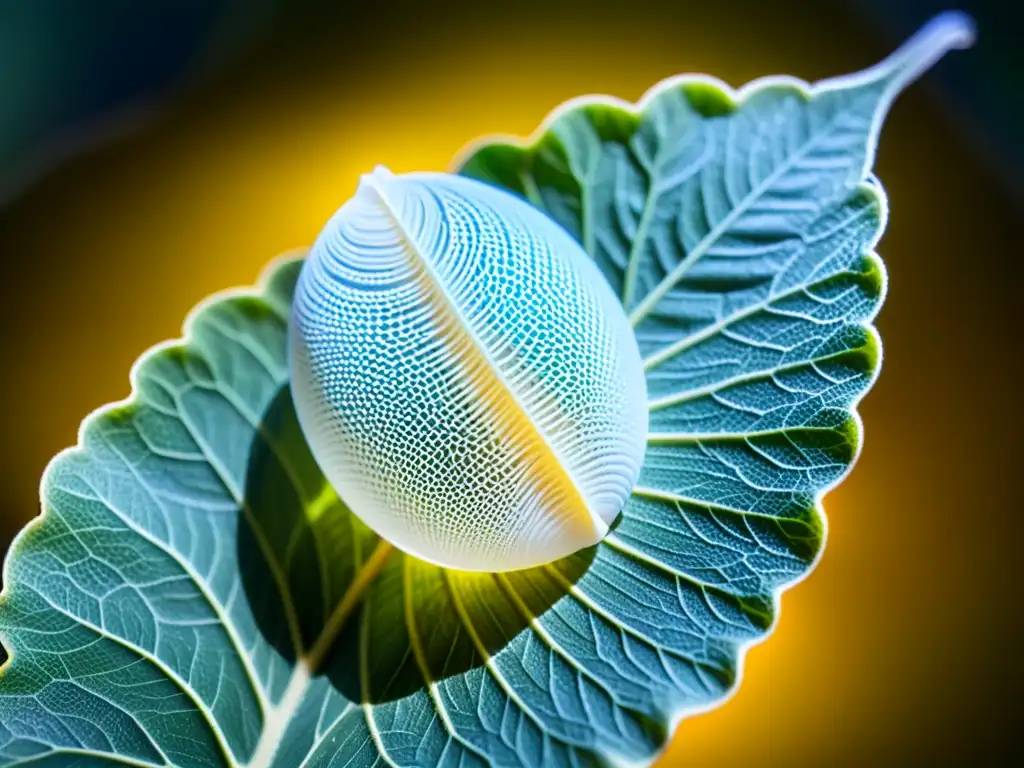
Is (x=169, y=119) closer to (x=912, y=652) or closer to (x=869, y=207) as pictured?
(x=869, y=207)

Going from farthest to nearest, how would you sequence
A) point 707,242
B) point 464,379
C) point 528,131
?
point 528,131 < point 707,242 < point 464,379

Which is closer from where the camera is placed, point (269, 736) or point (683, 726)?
point (269, 736)

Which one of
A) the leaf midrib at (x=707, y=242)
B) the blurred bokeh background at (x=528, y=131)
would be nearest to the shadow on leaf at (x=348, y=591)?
the leaf midrib at (x=707, y=242)

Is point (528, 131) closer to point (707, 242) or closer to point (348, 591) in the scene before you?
point (707, 242)

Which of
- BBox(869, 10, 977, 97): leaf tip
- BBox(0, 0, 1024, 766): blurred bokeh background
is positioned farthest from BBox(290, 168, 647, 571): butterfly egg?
BBox(0, 0, 1024, 766): blurred bokeh background

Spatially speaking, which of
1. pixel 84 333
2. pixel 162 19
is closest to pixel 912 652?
pixel 84 333

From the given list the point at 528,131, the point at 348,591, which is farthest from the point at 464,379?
the point at 528,131

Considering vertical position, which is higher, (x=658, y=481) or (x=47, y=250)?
(x=47, y=250)
